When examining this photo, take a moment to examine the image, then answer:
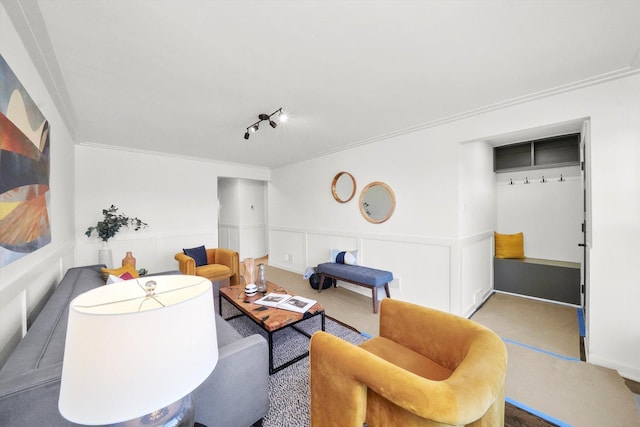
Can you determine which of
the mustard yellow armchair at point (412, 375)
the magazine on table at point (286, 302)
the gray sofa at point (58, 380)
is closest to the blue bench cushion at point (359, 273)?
the magazine on table at point (286, 302)

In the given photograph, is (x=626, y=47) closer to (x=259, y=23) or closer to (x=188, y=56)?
(x=259, y=23)

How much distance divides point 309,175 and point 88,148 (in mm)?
3322

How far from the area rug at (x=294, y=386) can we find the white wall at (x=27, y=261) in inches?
55.6

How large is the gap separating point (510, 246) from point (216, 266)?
174 inches

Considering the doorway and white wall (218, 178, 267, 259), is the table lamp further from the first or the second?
white wall (218, 178, 267, 259)

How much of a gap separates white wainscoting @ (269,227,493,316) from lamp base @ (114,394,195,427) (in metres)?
2.74

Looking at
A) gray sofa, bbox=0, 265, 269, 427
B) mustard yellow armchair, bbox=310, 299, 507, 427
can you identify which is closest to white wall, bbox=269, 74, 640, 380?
mustard yellow armchair, bbox=310, 299, 507, 427

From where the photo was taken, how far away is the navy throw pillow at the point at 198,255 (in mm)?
3670

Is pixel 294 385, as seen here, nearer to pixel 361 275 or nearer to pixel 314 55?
pixel 361 275

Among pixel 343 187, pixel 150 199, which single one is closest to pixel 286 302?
pixel 343 187

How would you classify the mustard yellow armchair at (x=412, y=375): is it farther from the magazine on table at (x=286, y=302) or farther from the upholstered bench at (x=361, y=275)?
the upholstered bench at (x=361, y=275)

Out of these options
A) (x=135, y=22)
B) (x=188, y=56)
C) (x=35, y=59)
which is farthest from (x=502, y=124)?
(x=35, y=59)

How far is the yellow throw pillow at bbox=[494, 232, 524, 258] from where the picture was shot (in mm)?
3490

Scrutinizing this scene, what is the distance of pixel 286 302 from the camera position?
2217 millimetres
